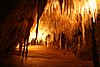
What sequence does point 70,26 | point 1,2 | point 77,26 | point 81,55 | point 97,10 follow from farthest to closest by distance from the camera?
point 70,26 → point 77,26 → point 81,55 → point 97,10 → point 1,2

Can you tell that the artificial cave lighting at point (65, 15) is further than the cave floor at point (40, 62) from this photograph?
Yes

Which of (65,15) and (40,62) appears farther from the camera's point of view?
(65,15)

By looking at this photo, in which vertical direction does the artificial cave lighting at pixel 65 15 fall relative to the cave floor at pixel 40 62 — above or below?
above

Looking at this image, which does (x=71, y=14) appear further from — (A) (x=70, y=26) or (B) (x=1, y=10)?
(B) (x=1, y=10)

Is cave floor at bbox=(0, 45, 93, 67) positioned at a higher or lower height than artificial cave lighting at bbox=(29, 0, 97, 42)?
lower

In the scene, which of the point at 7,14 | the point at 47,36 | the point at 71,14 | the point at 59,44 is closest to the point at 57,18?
the point at 71,14

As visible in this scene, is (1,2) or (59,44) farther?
(59,44)

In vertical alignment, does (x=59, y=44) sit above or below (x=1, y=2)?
below

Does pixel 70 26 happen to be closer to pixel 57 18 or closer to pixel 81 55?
pixel 57 18

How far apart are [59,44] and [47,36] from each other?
8.42 feet

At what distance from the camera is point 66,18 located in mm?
11773

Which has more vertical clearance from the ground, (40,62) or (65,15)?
(65,15)

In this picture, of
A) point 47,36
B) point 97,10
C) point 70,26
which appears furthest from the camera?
point 47,36

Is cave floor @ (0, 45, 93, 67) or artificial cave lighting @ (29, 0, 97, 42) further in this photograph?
artificial cave lighting @ (29, 0, 97, 42)
